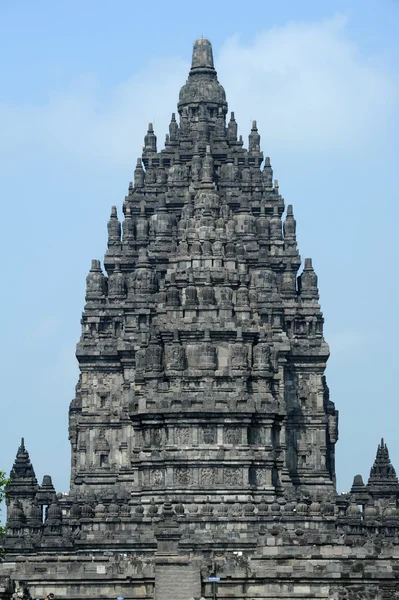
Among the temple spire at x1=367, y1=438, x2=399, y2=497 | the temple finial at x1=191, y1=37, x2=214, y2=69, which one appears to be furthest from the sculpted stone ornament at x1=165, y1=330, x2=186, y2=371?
the temple finial at x1=191, y1=37, x2=214, y2=69

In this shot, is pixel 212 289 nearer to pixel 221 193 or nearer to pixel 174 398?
pixel 174 398

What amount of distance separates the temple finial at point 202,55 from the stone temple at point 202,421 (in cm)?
8

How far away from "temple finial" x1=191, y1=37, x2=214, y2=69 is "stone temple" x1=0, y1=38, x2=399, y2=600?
81mm

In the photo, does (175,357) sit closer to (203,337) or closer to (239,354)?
(203,337)

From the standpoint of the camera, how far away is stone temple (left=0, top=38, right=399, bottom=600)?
10494 cm

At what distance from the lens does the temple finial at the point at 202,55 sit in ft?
549

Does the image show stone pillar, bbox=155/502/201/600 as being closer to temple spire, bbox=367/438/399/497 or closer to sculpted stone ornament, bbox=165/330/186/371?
sculpted stone ornament, bbox=165/330/186/371

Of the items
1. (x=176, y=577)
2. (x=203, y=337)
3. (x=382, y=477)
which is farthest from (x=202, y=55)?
(x=176, y=577)

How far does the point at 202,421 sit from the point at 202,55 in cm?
3641

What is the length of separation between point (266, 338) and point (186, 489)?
14.4 meters

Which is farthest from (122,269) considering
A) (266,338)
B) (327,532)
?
(327,532)

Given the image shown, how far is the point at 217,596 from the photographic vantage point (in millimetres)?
101062

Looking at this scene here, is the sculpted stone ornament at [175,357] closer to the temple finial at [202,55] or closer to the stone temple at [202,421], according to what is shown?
the stone temple at [202,421]

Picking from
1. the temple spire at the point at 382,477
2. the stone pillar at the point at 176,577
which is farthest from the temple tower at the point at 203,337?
the stone pillar at the point at 176,577
